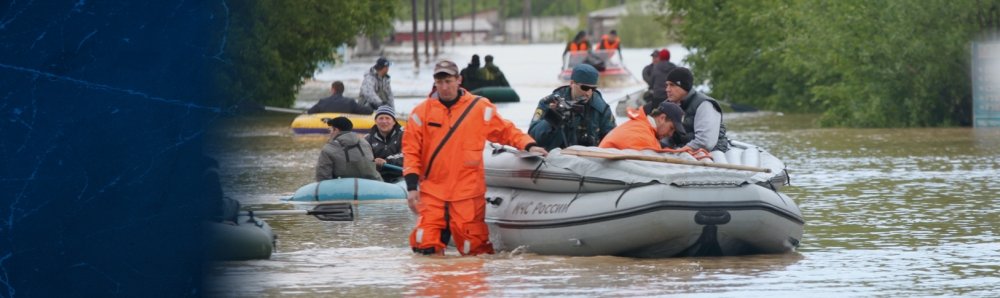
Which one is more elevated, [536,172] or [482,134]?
[482,134]

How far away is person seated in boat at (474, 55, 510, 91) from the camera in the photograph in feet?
137

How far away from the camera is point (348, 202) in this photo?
1582 centimetres


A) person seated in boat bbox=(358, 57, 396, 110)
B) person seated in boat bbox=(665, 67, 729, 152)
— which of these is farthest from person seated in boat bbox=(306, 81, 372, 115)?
person seated in boat bbox=(665, 67, 729, 152)

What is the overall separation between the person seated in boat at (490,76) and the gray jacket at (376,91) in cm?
1361

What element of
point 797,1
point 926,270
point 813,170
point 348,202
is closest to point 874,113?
point 797,1

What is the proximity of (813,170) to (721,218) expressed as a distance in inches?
406

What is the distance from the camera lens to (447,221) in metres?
11.3

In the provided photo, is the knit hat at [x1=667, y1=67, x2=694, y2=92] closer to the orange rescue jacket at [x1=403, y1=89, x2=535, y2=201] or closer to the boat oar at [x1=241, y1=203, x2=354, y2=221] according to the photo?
the orange rescue jacket at [x1=403, y1=89, x2=535, y2=201]

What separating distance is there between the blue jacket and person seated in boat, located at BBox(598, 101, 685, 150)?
27 cm

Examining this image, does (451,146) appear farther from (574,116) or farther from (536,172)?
(574,116)

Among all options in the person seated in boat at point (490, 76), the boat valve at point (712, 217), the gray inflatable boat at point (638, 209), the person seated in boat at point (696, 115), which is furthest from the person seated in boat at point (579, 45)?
the boat valve at point (712, 217)

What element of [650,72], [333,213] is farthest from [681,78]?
[650,72]

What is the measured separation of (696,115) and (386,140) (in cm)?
520

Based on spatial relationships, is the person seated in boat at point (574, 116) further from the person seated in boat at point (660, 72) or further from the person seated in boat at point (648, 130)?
the person seated in boat at point (660, 72)
